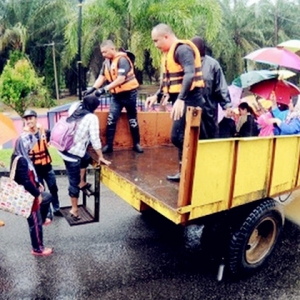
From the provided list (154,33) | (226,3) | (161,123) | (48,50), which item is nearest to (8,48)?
(48,50)

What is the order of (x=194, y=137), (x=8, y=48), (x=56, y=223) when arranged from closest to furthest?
(x=194, y=137) → (x=56, y=223) → (x=8, y=48)

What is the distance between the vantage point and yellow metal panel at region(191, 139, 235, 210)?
3061 millimetres

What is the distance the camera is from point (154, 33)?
3.65 m

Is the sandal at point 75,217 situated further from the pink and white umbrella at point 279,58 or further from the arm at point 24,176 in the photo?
the pink and white umbrella at point 279,58

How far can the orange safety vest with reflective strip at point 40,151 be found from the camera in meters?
4.63

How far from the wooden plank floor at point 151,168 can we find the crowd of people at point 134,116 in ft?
0.47

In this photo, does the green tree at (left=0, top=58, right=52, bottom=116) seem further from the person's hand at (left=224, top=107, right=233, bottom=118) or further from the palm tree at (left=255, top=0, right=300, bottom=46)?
the palm tree at (left=255, top=0, right=300, bottom=46)

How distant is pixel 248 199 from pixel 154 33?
5.52 feet

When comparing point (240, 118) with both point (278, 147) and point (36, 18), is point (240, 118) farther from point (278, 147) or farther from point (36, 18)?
point (36, 18)

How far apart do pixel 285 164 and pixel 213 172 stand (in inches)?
42.2

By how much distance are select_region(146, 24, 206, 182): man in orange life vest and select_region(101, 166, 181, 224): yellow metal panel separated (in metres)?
0.46

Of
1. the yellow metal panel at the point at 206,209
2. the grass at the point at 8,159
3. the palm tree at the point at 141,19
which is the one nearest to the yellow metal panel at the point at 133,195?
the yellow metal panel at the point at 206,209

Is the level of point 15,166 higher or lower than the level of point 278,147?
lower

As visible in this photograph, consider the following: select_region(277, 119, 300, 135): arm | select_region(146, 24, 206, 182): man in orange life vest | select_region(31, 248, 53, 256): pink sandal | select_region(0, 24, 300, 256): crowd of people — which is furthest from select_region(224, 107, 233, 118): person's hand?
select_region(31, 248, 53, 256): pink sandal
